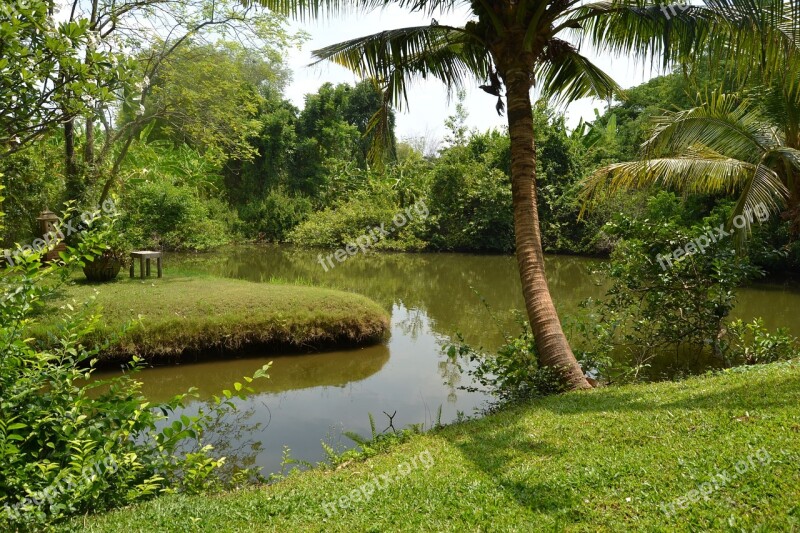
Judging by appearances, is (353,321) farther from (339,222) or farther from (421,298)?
(339,222)

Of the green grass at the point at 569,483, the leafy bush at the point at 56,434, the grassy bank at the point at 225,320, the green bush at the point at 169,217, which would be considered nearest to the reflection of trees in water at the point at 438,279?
the green bush at the point at 169,217

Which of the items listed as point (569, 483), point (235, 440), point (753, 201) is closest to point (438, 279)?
point (753, 201)

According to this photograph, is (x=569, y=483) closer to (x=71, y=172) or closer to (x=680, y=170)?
(x=680, y=170)

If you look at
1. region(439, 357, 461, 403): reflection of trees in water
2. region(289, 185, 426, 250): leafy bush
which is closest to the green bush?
region(289, 185, 426, 250): leafy bush

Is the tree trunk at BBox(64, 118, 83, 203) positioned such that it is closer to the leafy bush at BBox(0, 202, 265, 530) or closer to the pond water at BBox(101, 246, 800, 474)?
the pond water at BBox(101, 246, 800, 474)

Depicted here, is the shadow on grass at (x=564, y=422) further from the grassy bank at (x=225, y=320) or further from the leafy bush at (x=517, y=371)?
the grassy bank at (x=225, y=320)

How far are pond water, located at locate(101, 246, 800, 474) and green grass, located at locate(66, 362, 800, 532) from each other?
182 cm

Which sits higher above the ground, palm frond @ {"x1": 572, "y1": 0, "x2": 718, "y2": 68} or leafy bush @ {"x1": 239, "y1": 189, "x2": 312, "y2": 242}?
palm frond @ {"x1": 572, "y1": 0, "x2": 718, "y2": 68}

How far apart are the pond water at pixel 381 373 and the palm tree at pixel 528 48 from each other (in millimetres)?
1330

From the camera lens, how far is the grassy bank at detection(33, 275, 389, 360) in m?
9.13

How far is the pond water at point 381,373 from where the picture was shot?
6762mm

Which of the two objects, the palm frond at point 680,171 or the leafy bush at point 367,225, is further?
the leafy bush at point 367,225

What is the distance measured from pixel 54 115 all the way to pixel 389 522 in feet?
11.6

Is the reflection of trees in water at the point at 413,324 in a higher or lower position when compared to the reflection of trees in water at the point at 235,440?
higher
